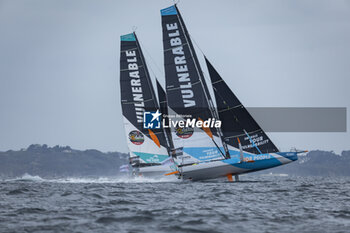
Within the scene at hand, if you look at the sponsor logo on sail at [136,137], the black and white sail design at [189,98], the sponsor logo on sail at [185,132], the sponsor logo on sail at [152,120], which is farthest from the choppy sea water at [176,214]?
the sponsor logo on sail at [136,137]

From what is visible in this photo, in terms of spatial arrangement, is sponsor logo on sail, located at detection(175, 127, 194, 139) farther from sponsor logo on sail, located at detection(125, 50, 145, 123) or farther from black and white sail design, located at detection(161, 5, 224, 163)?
sponsor logo on sail, located at detection(125, 50, 145, 123)

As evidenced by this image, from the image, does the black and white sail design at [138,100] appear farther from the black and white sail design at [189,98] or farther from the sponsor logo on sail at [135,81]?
the black and white sail design at [189,98]

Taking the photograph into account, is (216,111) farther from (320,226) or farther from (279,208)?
Result: (320,226)

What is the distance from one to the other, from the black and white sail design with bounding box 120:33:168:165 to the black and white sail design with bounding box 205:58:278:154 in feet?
30.8

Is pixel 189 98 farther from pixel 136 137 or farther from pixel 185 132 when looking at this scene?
pixel 136 137

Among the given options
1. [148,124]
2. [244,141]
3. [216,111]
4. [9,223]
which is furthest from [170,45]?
[9,223]

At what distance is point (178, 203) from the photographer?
669 inches

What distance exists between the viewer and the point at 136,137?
39.8 metres

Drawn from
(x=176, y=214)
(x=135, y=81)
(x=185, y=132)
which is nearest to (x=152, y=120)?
(x=135, y=81)

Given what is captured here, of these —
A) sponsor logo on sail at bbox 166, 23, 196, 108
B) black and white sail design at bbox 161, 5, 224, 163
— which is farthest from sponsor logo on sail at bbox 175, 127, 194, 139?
sponsor logo on sail at bbox 166, 23, 196, 108

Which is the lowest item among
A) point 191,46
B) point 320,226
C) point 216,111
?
point 320,226

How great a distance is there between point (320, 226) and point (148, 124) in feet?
91.5

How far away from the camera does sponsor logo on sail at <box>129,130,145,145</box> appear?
130 feet

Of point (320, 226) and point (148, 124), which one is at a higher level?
point (148, 124)
